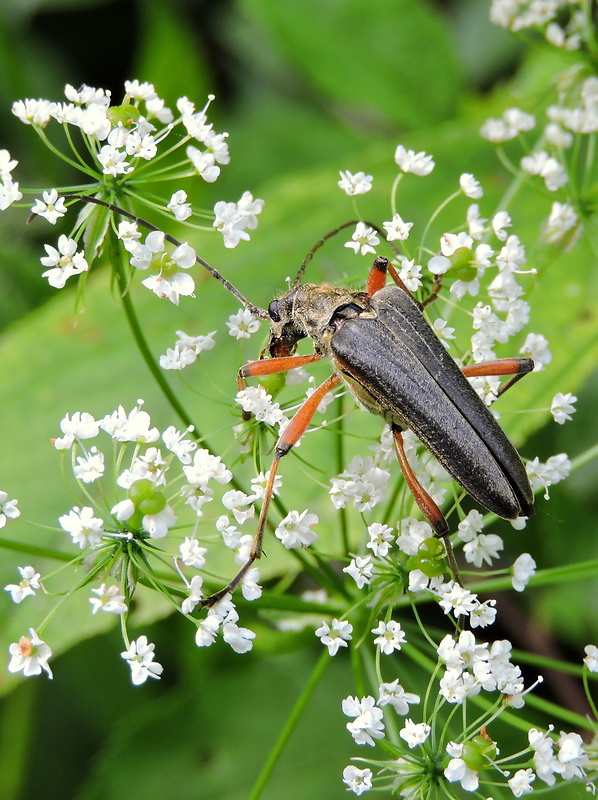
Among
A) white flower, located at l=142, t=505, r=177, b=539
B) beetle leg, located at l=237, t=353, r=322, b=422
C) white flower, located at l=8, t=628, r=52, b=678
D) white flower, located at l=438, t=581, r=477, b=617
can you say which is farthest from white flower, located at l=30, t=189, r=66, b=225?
white flower, located at l=438, t=581, r=477, b=617

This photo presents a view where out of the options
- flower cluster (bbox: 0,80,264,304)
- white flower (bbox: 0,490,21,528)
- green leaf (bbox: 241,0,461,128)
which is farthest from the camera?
green leaf (bbox: 241,0,461,128)

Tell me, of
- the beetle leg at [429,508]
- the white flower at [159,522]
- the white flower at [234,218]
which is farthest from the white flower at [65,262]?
the beetle leg at [429,508]

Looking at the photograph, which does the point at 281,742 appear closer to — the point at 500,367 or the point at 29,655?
the point at 29,655

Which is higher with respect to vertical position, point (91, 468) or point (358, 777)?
point (91, 468)

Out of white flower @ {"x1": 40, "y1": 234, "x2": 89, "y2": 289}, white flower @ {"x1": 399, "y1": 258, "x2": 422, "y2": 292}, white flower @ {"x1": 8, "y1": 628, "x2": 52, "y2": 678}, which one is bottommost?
white flower @ {"x1": 8, "y1": 628, "x2": 52, "y2": 678}

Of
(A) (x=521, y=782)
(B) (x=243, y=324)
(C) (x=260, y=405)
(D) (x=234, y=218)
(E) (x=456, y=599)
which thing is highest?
(D) (x=234, y=218)

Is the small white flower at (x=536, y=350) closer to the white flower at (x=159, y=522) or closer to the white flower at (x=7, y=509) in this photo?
the white flower at (x=159, y=522)

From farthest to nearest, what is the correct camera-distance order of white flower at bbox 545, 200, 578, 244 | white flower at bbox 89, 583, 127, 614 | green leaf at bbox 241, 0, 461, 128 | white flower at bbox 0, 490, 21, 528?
green leaf at bbox 241, 0, 461, 128 < white flower at bbox 545, 200, 578, 244 < white flower at bbox 0, 490, 21, 528 < white flower at bbox 89, 583, 127, 614

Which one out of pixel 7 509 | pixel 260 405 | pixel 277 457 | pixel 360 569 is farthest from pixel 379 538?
pixel 7 509

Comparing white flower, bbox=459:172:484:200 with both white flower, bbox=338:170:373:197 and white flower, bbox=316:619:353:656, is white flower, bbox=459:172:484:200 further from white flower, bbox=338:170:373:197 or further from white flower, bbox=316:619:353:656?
white flower, bbox=316:619:353:656
